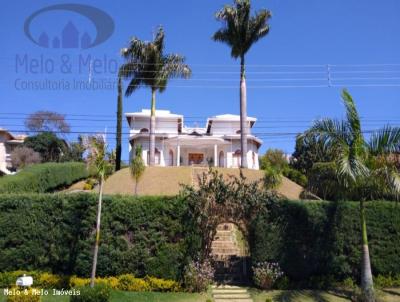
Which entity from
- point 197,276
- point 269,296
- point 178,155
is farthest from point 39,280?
point 178,155

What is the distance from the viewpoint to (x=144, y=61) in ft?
99.3

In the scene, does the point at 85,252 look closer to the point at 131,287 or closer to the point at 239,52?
the point at 131,287

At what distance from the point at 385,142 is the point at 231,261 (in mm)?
7352

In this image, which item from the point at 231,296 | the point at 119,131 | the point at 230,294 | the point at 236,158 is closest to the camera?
the point at 231,296

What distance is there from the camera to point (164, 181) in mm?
28188

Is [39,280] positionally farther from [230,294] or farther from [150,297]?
[230,294]

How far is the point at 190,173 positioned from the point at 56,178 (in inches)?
506

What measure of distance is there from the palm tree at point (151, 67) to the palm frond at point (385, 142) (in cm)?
1998

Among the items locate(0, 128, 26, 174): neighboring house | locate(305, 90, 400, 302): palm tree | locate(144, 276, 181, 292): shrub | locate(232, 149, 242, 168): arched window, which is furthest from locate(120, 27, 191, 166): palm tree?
locate(0, 128, 26, 174): neighboring house

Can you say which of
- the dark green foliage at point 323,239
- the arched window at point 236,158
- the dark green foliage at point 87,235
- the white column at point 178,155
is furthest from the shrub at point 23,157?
the dark green foliage at point 323,239

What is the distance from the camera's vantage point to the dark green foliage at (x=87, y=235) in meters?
13.7

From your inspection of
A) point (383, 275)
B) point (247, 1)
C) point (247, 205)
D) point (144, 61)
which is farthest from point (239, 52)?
point (383, 275)

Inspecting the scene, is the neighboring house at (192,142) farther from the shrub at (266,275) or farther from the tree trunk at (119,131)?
the shrub at (266,275)

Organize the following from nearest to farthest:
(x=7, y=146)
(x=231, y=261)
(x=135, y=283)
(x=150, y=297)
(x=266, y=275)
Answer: (x=150, y=297) → (x=135, y=283) → (x=266, y=275) → (x=231, y=261) → (x=7, y=146)
